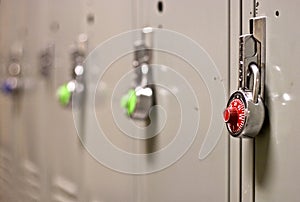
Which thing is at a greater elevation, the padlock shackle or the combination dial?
the padlock shackle

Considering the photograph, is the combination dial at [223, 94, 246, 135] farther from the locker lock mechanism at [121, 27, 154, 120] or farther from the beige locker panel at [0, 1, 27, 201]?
the beige locker panel at [0, 1, 27, 201]

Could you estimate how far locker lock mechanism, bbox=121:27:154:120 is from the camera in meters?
0.96

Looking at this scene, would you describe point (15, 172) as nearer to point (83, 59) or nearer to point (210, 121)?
point (83, 59)

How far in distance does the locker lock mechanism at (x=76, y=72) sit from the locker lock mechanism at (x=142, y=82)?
33 centimetres

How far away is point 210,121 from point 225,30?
18 cm

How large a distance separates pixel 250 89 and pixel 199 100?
0.17 meters

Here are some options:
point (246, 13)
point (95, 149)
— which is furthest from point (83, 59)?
point (246, 13)

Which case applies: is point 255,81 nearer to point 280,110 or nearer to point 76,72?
point 280,110

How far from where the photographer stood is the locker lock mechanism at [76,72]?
1303 mm

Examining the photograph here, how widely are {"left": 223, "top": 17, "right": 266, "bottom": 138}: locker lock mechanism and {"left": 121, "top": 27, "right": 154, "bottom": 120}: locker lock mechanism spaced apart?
31 centimetres

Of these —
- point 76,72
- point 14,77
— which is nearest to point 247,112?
point 76,72

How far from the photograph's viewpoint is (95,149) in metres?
1.24

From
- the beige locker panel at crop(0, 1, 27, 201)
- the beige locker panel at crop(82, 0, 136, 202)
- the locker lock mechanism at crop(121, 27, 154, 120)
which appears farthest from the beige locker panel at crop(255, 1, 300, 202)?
the beige locker panel at crop(0, 1, 27, 201)

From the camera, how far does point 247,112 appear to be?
0.63 metres
